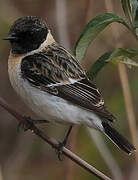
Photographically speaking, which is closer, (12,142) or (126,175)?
(126,175)

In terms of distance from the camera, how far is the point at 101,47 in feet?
16.7

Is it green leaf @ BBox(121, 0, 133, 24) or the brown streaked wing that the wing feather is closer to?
the brown streaked wing

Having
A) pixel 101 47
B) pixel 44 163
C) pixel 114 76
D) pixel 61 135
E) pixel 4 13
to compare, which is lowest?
pixel 44 163

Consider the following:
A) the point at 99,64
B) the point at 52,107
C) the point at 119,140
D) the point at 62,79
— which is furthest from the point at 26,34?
the point at 99,64

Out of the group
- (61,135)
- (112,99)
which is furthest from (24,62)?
(61,135)

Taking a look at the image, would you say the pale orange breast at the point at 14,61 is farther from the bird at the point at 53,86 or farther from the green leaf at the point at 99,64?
the green leaf at the point at 99,64

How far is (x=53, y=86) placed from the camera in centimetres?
335

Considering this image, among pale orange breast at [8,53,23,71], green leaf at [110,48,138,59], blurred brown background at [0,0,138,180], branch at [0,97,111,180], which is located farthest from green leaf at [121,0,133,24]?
blurred brown background at [0,0,138,180]

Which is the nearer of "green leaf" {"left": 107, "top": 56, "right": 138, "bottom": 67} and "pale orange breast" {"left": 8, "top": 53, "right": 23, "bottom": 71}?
"green leaf" {"left": 107, "top": 56, "right": 138, "bottom": 67}

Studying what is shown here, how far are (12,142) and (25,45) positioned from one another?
6.85 ft

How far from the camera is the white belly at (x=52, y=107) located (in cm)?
323

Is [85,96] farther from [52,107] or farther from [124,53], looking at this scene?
[124,53]

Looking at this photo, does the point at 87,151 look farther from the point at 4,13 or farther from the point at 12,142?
the point at 4,13

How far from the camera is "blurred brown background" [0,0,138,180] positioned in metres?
4.92
